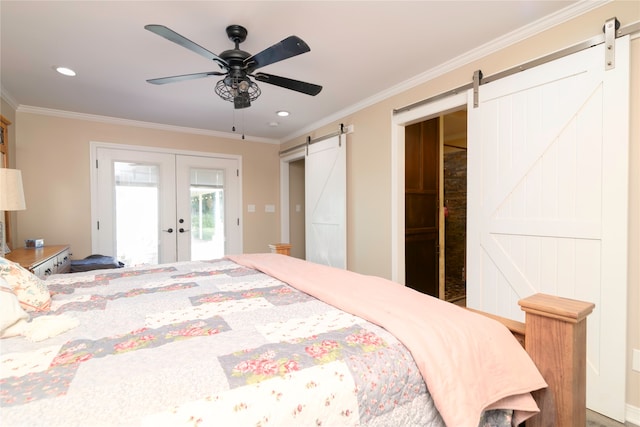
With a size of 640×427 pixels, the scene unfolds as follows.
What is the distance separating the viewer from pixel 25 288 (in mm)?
1291

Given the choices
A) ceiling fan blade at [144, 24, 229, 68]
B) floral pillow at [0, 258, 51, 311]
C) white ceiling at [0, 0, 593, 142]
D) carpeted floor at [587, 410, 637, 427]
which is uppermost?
white ceiling at [0, 0, 593, 142]

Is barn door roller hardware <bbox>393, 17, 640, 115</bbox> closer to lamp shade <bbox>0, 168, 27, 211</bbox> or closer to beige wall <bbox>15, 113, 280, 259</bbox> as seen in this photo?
lamp shade <bbox>0, 168, 27, 211</bbox>

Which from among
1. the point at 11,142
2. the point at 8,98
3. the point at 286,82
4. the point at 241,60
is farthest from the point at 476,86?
the point at 11,142

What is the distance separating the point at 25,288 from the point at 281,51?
1.60m

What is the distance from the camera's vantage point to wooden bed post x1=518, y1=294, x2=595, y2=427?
3.31 feet

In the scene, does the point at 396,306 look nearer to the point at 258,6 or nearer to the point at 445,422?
the point at 445,422

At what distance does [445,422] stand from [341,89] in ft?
9.56

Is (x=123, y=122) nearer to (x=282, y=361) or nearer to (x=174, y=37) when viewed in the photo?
(x=174, y=37)

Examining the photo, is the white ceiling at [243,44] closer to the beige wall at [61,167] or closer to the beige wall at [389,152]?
the beige wall at [389,152]

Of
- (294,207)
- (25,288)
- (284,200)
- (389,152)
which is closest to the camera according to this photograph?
(25,288)

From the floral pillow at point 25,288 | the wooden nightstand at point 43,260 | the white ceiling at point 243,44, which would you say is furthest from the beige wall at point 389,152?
the wooden nightstand at point 43,260

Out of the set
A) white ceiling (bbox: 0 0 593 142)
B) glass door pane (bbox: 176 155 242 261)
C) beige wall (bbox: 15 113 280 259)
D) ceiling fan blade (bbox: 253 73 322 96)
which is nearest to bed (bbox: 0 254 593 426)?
ceiling fan blade (bbox: 253 73 322 96)

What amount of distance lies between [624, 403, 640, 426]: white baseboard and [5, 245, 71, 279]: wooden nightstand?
12.1 feet

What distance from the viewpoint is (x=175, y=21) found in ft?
6.55
